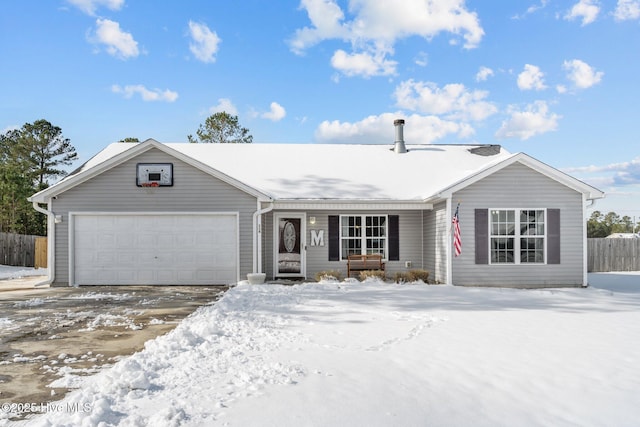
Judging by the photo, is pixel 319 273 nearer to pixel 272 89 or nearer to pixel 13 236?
pixel 272 89

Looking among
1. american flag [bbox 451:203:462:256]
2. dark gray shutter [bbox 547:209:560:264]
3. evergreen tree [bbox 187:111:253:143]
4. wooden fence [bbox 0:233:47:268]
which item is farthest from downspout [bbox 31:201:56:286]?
evergreen tree [bbox 187:111:253:143]

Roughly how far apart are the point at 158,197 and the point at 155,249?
1557 millimetres

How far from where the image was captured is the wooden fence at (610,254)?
60.6ft

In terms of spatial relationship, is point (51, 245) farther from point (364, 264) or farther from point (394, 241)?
point (394, 241)

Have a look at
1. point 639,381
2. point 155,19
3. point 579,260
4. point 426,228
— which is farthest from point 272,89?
point 639,381

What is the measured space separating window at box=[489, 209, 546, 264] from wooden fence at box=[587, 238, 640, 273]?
816 centimetres

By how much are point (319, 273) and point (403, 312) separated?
5.02 metres

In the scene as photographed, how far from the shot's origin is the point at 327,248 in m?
13.9

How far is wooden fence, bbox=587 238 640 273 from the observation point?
18.5m

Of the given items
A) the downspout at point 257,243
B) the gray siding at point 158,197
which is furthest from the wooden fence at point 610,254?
the gray siding at point 158,197

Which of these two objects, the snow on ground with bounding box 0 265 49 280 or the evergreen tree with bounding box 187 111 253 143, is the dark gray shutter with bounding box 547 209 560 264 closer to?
the snow on ground with bounding box 0 265 49 280

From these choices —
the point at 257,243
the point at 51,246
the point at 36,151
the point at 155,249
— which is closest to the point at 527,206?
the point at 257,243

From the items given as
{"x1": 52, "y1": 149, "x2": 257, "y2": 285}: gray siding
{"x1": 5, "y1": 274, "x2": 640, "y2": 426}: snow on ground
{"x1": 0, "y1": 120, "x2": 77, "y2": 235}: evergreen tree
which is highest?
{"x1": 0, "y1": 120, "x2": 77, "y2": 235}: evergreen tree

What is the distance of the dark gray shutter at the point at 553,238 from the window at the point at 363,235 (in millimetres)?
4767
